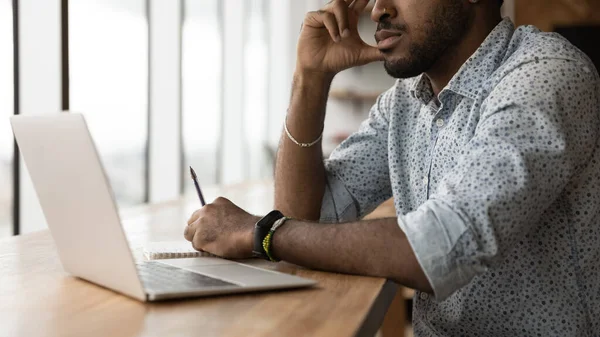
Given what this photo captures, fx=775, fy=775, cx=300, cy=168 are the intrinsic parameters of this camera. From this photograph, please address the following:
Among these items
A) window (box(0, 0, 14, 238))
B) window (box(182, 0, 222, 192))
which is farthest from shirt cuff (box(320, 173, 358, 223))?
window (box(182, 0, 222, 192))

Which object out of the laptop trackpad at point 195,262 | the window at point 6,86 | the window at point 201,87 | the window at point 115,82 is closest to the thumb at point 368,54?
the laptop trackpad at point 195,262

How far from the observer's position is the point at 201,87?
5.55 metres

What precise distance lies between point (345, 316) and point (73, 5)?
3227 millimetres

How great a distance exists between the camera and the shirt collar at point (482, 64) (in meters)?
1.41

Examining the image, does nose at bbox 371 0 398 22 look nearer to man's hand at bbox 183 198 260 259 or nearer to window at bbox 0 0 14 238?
man's hand at bbox 183 198 260 259

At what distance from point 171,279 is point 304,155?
26.1 inches

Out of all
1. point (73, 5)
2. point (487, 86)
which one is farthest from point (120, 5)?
point (487, 86)

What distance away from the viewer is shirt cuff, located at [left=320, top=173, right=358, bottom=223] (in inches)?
67.4

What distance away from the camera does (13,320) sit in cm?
90

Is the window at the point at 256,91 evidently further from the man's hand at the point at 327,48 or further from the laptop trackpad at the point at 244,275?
the laptop trackpad at the point at 244,275

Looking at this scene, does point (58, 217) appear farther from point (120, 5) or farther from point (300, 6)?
point (300, 6)

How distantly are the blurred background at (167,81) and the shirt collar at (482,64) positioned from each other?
1453 mm

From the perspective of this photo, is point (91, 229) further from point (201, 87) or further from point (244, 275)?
point (201, 87)

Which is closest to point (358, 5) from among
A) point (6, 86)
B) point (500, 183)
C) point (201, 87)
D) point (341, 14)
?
point (341, 14)
